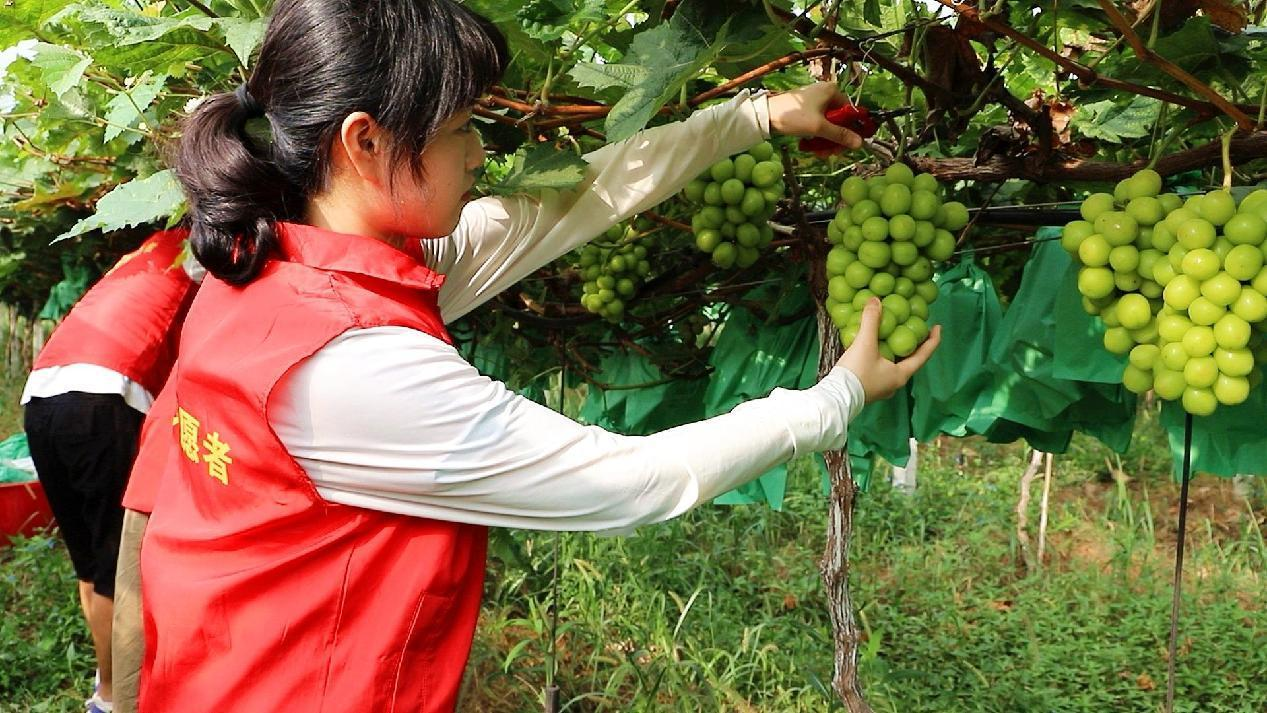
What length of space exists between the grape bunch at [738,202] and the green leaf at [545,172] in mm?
283

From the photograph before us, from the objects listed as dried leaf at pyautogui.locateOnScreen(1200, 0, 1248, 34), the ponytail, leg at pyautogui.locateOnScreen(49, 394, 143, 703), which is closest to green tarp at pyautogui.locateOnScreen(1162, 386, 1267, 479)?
dried leaf at pyautogui.locateOnScreen(1200, 0, 1248, 34)

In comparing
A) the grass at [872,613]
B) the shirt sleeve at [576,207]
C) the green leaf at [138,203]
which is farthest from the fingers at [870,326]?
the grass at [872,613]

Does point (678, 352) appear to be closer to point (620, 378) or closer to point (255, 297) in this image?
point (620, 378)

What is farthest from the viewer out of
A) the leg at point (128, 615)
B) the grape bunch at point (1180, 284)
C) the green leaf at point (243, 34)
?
the leg at point (128, 615)

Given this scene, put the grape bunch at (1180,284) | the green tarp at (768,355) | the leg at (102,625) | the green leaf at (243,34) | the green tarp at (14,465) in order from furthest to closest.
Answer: the green tarp at (14,465), the leg at (102,625), the green tarp at (768,355), the green leaf at (243,34), the grape bunch at (1180,284)

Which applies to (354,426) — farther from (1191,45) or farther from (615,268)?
(615,268)

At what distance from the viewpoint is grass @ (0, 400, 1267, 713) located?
3.30 meters

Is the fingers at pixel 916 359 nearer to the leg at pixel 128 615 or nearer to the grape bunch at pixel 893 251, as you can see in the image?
the grape bunch at pixel 893 251

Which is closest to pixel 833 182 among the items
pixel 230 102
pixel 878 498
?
pixel 230 102

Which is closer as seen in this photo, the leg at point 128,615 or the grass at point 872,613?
A: the leg at point 128,615

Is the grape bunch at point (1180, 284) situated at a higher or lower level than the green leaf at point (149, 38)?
higher

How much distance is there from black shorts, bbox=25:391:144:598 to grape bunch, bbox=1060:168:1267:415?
2511mm

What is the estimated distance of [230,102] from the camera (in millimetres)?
1251

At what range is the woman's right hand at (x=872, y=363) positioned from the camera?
1.24 m
